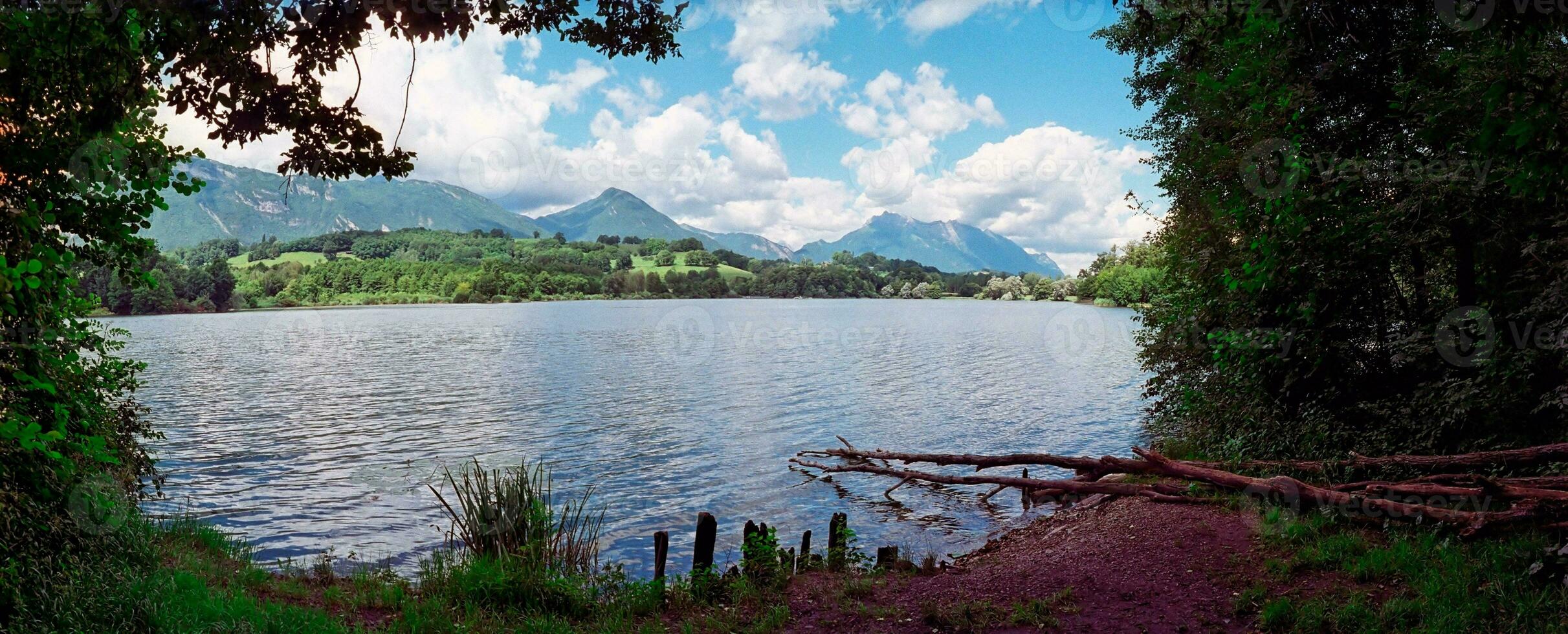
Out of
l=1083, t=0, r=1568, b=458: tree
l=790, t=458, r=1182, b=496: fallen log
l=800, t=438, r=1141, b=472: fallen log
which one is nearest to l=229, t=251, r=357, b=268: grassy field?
l=800, t=438, r=1141, b=472: fallen log

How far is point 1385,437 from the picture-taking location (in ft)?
33.8

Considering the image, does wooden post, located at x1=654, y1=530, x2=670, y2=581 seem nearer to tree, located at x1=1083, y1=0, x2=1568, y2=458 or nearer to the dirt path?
the dirt path

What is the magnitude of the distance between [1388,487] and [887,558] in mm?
6091

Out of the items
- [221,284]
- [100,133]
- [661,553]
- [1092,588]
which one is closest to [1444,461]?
[1092,588]

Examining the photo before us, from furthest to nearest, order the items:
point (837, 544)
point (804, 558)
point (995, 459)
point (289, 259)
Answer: point (289, 259)
point (995, 459)
point (837, 544)
point (804, 558)

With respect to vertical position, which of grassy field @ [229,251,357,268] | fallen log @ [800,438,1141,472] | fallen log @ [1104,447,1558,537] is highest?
grassy field @ [229,251,357,268]

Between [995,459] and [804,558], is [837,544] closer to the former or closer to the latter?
[804,558]

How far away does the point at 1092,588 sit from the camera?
880cm

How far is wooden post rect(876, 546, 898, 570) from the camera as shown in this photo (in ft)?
36.6

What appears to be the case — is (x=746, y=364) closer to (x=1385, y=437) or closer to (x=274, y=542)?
(x=274, y=542)

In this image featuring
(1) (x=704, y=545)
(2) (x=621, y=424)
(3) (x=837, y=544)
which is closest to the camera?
(1) (x=704, y=545)

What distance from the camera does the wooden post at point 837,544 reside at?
1119 cm

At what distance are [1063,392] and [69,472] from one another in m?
33.6

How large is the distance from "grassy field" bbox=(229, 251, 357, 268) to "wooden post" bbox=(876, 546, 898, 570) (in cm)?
18696
